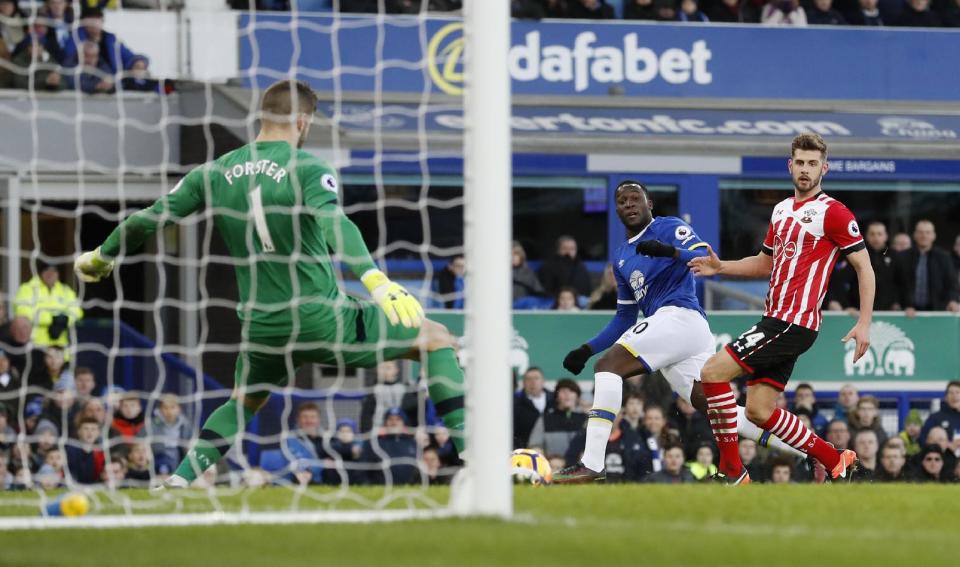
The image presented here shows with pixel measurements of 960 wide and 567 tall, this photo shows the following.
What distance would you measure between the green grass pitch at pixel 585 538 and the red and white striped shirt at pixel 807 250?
2.11 m

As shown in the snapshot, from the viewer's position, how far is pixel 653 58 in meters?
19.5

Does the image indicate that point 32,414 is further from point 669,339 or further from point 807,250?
point 807,250

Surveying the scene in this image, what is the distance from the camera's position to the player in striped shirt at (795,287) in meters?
9.59

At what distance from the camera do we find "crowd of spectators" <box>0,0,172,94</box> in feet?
56.0

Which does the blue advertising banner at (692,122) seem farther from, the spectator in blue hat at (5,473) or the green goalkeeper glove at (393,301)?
the green goalkeeper glove at (393,301)

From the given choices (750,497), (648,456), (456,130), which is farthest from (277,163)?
(456,130)

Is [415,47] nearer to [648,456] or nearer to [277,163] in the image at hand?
[648,456]

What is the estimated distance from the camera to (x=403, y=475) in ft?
42.4

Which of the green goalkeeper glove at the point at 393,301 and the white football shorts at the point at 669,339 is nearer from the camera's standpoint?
the green goalkeeper glove at the point at 393,301

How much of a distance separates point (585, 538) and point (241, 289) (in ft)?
10.5

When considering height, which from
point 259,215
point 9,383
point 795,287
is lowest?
point 9,383

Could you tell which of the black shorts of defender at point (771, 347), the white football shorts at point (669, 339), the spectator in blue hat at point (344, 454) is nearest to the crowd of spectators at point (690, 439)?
the spectator in blue hat at point (344, 454)

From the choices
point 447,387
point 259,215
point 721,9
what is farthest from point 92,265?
point 721,9

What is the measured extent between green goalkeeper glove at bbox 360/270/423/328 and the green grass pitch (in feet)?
2.87
